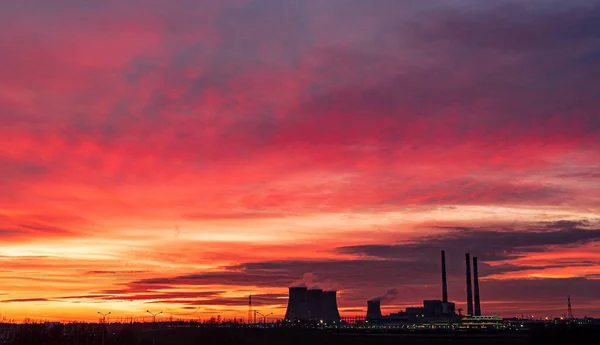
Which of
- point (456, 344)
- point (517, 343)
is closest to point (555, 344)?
point (517, 343)

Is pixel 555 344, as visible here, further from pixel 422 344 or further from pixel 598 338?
pixel 422 344

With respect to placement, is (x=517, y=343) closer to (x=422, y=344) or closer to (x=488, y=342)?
(x=488, y=342)

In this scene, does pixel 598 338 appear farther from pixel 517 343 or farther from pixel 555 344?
pixel 517 343

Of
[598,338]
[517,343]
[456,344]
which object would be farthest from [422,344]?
[598,338]

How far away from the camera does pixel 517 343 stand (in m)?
193

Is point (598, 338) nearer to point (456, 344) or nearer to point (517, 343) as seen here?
point (517, 343)

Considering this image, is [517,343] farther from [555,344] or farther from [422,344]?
[422,344]

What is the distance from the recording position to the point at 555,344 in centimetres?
19438

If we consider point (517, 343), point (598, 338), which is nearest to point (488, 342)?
point (517, 343)

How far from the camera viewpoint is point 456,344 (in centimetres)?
19400

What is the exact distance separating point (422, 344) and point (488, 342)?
19.7m

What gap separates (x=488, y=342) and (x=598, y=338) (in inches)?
1304

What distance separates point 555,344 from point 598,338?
13275mm

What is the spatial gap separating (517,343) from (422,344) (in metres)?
28.0
